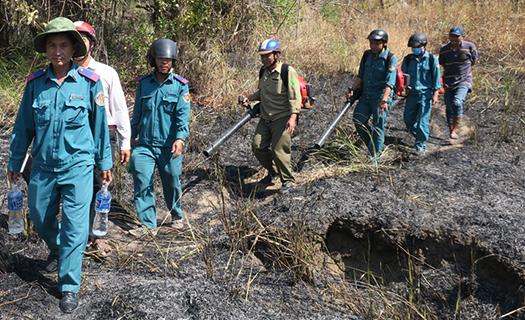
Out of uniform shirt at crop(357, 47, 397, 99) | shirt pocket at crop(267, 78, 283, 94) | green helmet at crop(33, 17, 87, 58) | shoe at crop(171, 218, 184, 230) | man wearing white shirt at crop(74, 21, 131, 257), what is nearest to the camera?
green helmet at crop(33, 17, 87, 58)

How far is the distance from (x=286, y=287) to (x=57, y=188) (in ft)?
5.80

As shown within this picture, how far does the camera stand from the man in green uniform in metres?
5.33

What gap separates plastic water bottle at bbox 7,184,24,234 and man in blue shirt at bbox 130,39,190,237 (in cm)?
126

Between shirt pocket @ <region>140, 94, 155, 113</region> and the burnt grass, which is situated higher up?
shirt pocket @ <region>140, 94, 155, 113</region>

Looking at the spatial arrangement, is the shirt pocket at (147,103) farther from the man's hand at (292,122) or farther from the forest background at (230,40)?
the forest background at (230,40)

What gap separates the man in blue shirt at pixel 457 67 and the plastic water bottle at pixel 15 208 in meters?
6.02

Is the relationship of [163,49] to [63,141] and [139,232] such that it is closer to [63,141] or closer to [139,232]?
[63,141]

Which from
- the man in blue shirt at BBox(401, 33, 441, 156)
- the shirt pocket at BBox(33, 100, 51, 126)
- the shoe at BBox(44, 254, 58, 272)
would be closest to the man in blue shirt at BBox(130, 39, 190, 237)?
the shoe at BBox(44, 254, 58, 272)

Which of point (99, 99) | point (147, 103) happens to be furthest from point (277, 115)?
point (99, 99)

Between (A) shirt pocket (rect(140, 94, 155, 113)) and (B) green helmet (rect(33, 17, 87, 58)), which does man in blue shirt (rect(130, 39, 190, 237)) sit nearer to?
(A) shirt pocket (rect(140, 94, 155, 113))

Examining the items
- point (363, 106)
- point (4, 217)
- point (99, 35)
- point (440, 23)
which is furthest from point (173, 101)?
point (440, 23)

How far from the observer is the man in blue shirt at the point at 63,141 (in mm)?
3121

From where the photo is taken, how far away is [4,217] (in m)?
4.53

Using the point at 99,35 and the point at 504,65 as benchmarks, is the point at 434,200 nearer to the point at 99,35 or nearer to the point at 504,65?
the point at 99,35
